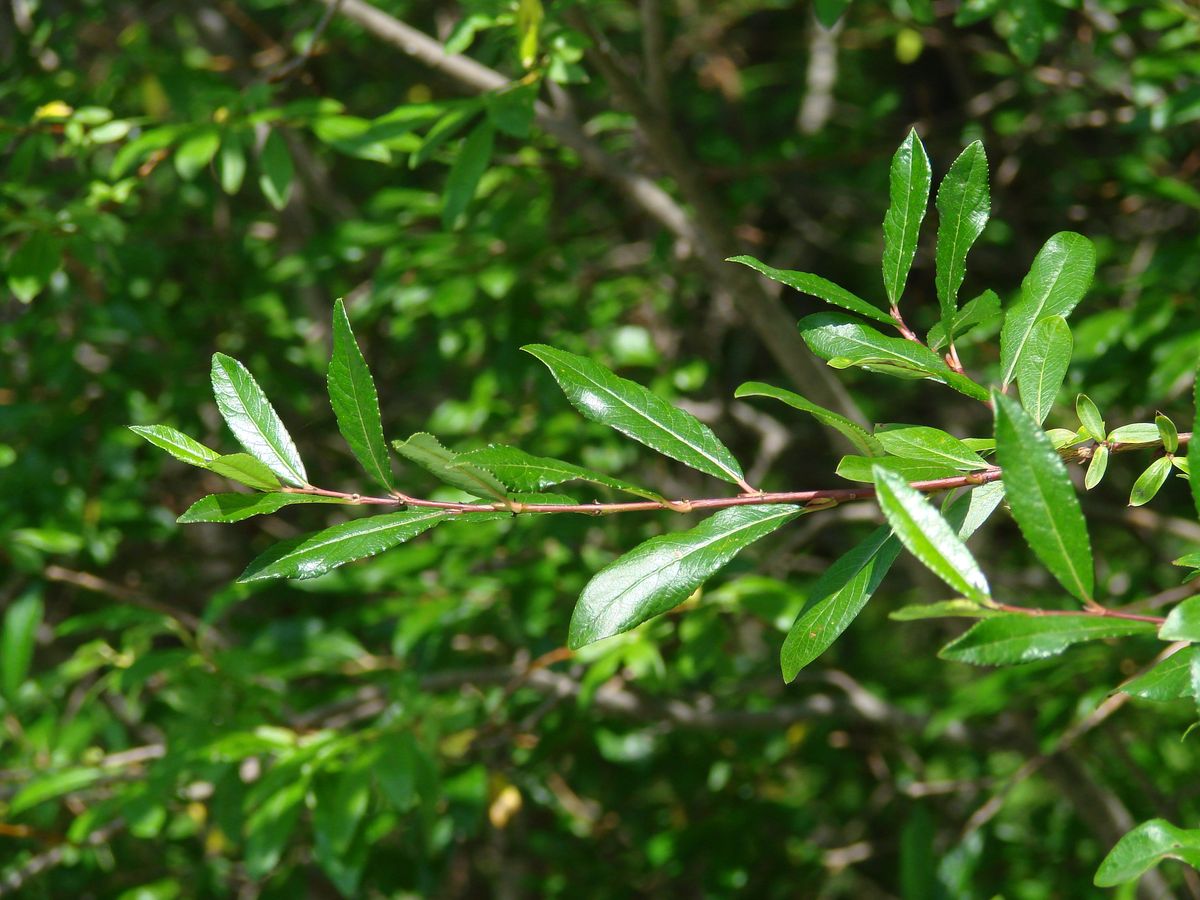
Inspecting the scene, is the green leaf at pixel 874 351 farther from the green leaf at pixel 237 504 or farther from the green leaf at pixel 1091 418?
the green leaf at pixel 237 504

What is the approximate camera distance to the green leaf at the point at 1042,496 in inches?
29.8

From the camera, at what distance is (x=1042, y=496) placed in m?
0.77

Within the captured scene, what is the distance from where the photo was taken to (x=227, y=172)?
73.6 inches

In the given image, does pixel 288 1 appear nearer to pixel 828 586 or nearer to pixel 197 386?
pixel 197 386

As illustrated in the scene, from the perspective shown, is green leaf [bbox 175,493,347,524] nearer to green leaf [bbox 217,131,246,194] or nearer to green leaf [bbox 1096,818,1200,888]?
green leaf [bbox 1096,818,1200,888]

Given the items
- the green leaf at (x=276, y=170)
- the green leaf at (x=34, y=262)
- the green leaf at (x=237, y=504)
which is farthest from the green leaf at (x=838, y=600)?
the green leaf at (x=34, y=262)

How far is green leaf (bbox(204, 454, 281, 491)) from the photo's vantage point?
93 centimetres

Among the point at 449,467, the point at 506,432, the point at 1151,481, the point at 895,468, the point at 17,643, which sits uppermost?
the point at 449,467

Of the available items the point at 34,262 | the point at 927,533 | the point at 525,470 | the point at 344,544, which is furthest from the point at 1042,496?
the point at 34,262

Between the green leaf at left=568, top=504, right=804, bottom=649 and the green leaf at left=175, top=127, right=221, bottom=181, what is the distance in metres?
1.16

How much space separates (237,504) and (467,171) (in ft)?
2.80

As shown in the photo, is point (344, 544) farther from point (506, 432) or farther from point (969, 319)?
point (506, 432)

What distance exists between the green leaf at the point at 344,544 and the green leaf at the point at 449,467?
3 cm

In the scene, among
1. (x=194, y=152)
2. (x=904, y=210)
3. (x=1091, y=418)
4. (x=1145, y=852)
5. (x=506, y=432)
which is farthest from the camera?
(x=506, y=432)
